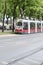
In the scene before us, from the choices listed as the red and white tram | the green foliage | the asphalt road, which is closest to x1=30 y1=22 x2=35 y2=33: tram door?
the red and white tram

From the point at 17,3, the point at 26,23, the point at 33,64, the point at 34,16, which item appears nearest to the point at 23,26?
the point at 26,23

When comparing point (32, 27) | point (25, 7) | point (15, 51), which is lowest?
point (32, 27)

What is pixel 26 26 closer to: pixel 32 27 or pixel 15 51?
pixel 32 27

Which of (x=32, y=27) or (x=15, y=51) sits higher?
(x=15, y=51)

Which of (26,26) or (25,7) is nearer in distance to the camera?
(26,26)

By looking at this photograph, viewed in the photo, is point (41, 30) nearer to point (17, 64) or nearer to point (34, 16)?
point (34, 16)

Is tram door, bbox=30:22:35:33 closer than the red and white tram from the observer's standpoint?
No

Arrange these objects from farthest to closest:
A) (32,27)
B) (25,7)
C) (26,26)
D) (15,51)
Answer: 1. (25,7)
2. (32,27)
3. (26,26)
4. (15,51)

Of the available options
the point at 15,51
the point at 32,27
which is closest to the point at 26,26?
the point at 32,27

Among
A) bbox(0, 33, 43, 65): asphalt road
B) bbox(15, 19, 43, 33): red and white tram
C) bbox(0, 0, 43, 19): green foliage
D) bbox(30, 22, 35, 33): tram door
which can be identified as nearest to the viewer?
bbox(0, 33, 43, 65): asphalt road

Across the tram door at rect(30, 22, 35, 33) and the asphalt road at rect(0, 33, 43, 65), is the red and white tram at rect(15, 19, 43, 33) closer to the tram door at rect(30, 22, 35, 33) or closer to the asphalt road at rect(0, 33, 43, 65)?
the tram door at rect(30, 22, 35, 33)

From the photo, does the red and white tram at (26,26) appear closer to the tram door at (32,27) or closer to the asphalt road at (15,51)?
the tram door at (32,27)

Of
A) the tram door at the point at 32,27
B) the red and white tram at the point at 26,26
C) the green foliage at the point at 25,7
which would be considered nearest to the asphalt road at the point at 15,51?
the red and white tram at the point at 26,26

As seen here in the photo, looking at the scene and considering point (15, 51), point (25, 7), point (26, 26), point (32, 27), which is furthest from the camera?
point (25, 7)
